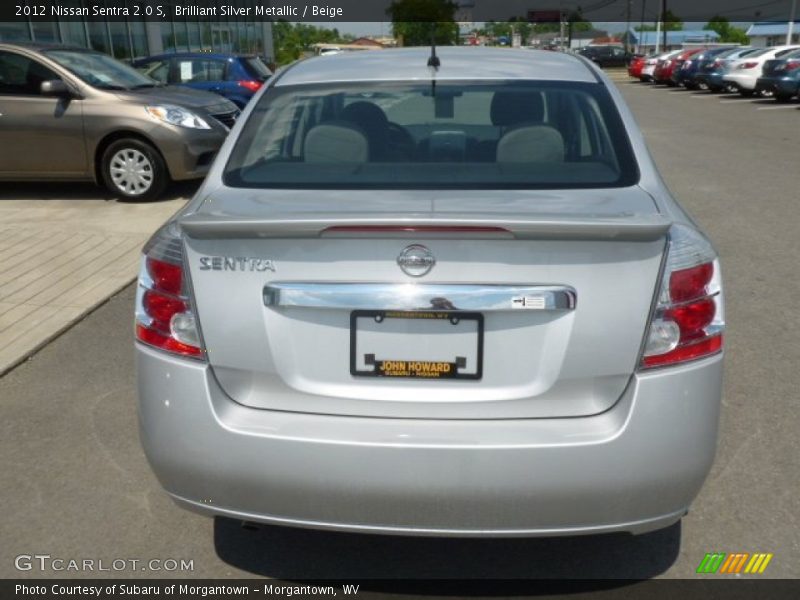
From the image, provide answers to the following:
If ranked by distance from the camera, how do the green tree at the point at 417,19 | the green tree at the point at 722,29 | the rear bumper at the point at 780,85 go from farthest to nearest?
the green tree at the point at 722,29
the green tree at the point at 417,19
the rear bumper at the point at 780,85

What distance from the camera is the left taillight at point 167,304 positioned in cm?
265

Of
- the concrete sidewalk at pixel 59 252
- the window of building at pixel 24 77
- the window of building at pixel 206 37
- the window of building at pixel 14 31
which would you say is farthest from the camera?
the window of building at pixel 206 37

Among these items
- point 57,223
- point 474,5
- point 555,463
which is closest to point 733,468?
point 555,463

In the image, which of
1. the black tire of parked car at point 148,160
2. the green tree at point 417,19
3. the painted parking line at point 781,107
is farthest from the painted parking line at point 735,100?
the green tree at point 417,19

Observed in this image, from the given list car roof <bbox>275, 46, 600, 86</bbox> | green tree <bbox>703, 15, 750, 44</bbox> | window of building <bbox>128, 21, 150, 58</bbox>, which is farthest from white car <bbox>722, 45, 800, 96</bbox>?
green tree <bbox>703, 15, 750, 44</bbox>

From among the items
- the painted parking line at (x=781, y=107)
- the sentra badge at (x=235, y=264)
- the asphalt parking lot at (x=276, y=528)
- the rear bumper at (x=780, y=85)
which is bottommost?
the painted parking line at (x=781, y=107)

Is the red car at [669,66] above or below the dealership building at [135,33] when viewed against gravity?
below

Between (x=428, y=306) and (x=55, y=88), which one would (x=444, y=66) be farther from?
(x=55, y=88)

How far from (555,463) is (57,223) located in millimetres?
7453

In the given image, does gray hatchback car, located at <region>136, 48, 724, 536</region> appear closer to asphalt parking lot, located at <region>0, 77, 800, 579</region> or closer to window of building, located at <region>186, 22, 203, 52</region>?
asphalt parking lot, located at <region>0, 77, 800, 579</region>

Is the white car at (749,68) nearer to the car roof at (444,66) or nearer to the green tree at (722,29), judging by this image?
the car roof at (444,66)

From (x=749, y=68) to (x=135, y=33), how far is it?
709 inches

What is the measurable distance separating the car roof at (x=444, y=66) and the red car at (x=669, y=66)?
32226 millimetres

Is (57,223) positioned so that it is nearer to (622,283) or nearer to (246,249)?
(246,249)
